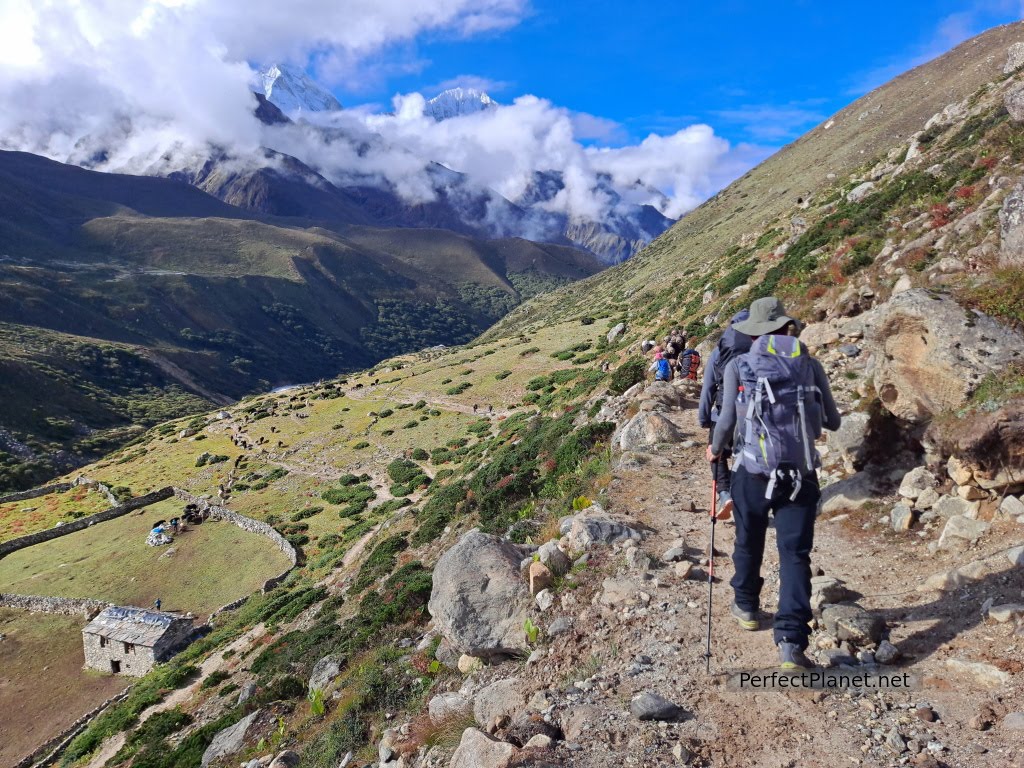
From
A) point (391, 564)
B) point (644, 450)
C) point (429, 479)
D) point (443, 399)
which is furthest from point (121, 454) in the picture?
point (644, 450)

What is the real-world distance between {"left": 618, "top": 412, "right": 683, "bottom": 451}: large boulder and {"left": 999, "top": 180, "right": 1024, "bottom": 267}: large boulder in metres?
6.58

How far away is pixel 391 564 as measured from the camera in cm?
1942

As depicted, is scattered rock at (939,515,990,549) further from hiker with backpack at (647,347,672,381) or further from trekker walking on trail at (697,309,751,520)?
hiker with backpack at (647,347,672,381)

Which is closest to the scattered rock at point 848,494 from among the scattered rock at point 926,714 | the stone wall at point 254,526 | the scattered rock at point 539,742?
the scattered rock at point 926,714

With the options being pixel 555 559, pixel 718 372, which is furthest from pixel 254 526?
pixel 718 372

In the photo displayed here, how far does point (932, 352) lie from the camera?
26.4 ft

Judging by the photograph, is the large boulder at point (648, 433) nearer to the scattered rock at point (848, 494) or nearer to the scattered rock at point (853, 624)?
the scattered rock at point (848, 494)

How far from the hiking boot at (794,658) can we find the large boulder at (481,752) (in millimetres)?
2648

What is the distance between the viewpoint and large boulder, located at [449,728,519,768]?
202 inches

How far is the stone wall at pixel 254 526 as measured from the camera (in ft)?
103

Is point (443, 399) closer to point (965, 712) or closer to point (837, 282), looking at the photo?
point (837, 282)

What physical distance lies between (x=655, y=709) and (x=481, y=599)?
3335 mm

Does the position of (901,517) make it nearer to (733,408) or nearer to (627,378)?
(733,408)

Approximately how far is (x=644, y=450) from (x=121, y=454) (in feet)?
257
